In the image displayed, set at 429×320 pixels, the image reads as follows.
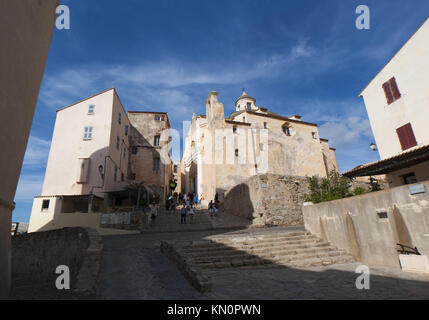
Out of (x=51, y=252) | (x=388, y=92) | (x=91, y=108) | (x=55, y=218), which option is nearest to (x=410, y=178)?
(x=388, y=92)

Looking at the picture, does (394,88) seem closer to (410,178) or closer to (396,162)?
(410,178)

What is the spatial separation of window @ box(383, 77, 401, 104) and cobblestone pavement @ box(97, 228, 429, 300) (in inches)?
474

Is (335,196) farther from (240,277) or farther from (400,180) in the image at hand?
(240,277)

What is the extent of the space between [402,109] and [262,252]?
12.8 meters

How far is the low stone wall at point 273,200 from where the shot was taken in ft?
55.1

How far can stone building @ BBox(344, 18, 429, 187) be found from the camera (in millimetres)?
11227

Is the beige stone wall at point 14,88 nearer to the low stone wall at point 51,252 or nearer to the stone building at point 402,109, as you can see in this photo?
the low stone wall at point 51,252

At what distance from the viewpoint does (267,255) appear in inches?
315

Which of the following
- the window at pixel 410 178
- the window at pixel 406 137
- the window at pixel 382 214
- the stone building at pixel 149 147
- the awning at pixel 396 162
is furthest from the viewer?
the stone building at pixel 149 147

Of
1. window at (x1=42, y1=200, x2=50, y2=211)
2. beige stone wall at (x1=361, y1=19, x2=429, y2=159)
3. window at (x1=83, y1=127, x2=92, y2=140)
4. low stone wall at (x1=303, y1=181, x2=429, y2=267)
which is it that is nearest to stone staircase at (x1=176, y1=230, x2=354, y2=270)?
low stone wall at (x1=303, y1=181, x2=429, y2=267)

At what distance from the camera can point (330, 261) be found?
7.63 metres

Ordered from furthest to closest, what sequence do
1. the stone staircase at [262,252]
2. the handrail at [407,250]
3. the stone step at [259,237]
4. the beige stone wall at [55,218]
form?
the beige stone wall at [55,218]
the stone step at [259,237]
the stone staircase at [262,252]
the handrail at [407,250]

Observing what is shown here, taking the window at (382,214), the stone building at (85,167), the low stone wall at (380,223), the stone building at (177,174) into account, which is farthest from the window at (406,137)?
the stone building at (177,174)
